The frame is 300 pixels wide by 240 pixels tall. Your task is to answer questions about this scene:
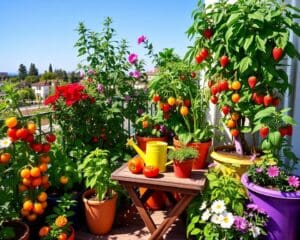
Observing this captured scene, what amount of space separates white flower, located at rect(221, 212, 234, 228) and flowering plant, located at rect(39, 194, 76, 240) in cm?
102

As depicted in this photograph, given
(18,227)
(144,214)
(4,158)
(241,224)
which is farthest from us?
(144,214)

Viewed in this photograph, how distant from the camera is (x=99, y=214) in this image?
2.40 m

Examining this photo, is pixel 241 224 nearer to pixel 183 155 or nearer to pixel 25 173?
pixel 183 155

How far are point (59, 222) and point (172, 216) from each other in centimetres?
75

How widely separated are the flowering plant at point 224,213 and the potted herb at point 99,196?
2.06 ft

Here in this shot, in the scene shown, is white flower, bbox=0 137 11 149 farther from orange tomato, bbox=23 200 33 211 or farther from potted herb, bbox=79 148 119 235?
potted herb, bbox=79 148 119 235

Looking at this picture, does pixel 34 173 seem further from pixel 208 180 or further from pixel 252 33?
pixel 252 33

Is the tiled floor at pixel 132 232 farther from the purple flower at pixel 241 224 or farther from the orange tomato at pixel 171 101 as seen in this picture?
the orange tomato at pixel 171 101

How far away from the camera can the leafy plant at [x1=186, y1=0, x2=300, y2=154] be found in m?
2.07

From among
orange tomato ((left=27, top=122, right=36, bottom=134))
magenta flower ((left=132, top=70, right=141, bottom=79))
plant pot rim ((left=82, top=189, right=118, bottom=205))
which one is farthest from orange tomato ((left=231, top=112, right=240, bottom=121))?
orange tomato ((left=27, top=122, right=36, bottom=134))

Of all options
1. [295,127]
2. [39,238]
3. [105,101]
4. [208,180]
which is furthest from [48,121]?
[295,127]

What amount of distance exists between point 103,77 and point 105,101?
0.75ft

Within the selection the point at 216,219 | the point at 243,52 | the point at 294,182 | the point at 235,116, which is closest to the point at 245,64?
the point at 243,52

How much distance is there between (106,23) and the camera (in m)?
3.08
